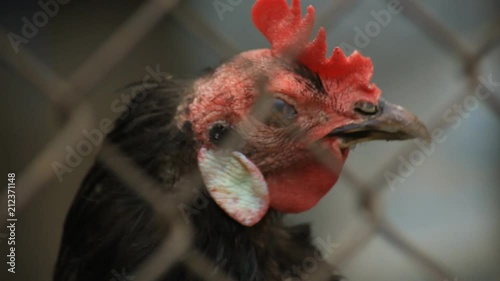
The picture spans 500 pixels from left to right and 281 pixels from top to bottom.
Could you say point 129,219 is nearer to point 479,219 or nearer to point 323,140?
point 323,140

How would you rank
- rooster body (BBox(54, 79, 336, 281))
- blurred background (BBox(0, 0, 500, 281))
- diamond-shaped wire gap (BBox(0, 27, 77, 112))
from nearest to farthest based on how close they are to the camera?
diamond-shaped wire gap (BBox(0, 27, 77, 112)), rooster body (BBox(54, 79, 336, 281)), blurred background (BBox(0, 0, 500, 281))

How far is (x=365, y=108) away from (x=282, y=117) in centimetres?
19

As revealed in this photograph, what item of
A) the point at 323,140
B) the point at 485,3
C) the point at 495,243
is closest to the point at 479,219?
the point at 495,243

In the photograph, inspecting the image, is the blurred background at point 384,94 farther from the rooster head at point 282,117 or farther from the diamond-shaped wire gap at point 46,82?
the diamond-shaped wire gap at point 46,82

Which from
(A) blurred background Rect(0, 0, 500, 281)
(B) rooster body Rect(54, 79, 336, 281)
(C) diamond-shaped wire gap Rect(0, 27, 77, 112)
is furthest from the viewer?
(A) blurred background Rect(0, 0, 500, 281)

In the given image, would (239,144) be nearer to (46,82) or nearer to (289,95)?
(289,95)

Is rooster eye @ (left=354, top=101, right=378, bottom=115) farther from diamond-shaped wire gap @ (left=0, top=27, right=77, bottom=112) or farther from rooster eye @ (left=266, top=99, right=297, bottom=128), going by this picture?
diamond-shaped wire gap @ (left=0, top=27, right=77, bottom=112)

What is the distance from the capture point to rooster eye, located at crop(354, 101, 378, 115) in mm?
1615

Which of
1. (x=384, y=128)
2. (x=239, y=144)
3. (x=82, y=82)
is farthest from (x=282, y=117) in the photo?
(x=82, y=82)

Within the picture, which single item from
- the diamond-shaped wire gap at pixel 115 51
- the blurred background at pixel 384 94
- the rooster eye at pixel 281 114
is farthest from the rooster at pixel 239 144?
the blurred background at pixel 384 94

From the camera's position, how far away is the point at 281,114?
161 centimetres

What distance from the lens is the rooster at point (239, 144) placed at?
5.07ft

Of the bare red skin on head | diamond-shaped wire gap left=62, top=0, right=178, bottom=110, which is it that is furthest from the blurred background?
diamond-shaped wire gap left=62, top=0, right=178, bottom=110

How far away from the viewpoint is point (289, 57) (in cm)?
163
